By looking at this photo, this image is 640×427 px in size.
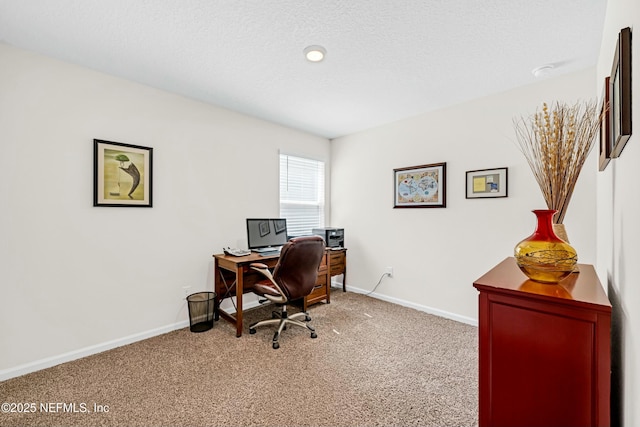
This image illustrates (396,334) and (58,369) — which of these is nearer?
(58,369)

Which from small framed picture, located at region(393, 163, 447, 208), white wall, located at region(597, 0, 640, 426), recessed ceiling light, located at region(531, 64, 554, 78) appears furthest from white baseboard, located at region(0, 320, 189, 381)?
recessed ceiling light, located at region(531, 64, 554, 78)

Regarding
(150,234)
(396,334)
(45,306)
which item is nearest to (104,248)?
(150,234)

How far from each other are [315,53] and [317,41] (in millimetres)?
117

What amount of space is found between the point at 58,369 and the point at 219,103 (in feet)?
8.88

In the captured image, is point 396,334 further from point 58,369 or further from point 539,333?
point 58,369

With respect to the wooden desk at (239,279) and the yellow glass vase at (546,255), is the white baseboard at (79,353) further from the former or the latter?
the yellow glass vase at (546,255)

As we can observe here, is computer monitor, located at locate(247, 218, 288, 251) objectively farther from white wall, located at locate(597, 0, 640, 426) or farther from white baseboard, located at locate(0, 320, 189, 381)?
white wall, located at locate(597, 0, 640, 426)

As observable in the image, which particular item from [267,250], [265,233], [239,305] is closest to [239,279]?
[239,305]

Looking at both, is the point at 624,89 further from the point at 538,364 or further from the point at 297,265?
the point at 297,265

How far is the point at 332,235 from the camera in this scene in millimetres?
3930

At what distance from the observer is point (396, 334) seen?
274 centimetres

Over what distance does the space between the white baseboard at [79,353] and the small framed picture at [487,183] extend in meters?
3.30

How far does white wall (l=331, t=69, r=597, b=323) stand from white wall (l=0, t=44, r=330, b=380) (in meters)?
1.72

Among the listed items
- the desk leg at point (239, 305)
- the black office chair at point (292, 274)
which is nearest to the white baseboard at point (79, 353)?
the desk leg at point (239, 305)
